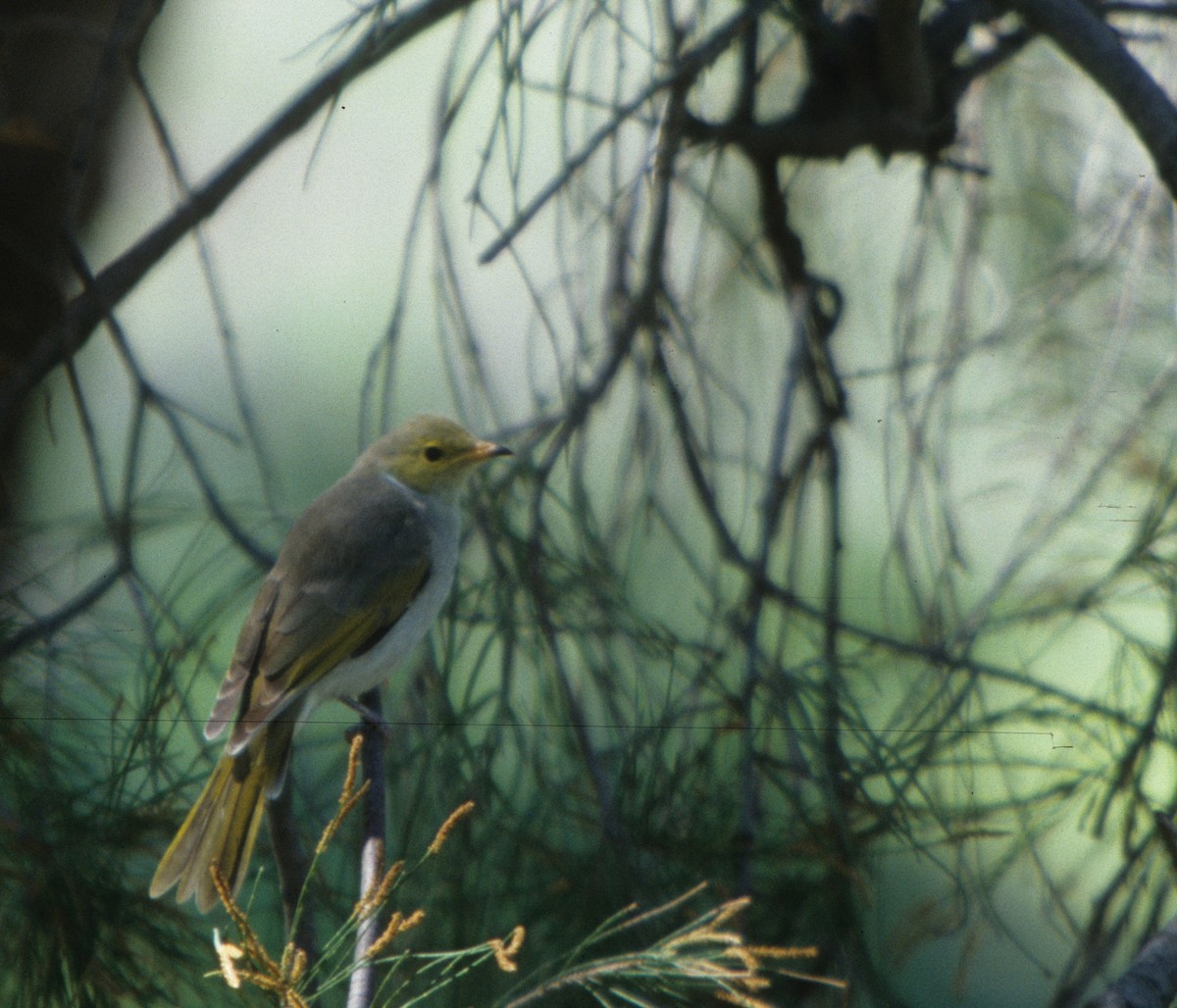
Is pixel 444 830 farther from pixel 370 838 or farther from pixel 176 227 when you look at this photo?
pixel 176 227

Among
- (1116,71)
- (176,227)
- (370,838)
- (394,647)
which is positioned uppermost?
(176,227)

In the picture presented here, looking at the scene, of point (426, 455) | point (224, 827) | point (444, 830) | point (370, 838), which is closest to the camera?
point (444, 830)

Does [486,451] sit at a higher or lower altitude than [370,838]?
higher

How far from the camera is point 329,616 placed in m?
1.58

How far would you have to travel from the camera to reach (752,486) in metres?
1.76

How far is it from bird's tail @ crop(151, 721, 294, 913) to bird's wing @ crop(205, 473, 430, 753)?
4 centimetres

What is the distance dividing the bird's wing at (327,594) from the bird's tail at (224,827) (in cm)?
4

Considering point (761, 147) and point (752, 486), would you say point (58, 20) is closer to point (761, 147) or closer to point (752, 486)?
point (761, 147)

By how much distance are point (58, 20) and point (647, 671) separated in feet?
3.36

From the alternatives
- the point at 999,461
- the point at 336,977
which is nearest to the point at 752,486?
the point at 999,461

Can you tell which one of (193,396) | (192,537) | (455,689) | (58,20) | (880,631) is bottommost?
(880,631)

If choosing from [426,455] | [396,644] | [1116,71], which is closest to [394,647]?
[396,644]

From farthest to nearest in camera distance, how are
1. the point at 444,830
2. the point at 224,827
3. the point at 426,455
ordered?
the point at 426,455, the point at 224,827, the point at 444,830

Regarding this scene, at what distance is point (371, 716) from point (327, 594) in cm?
14
